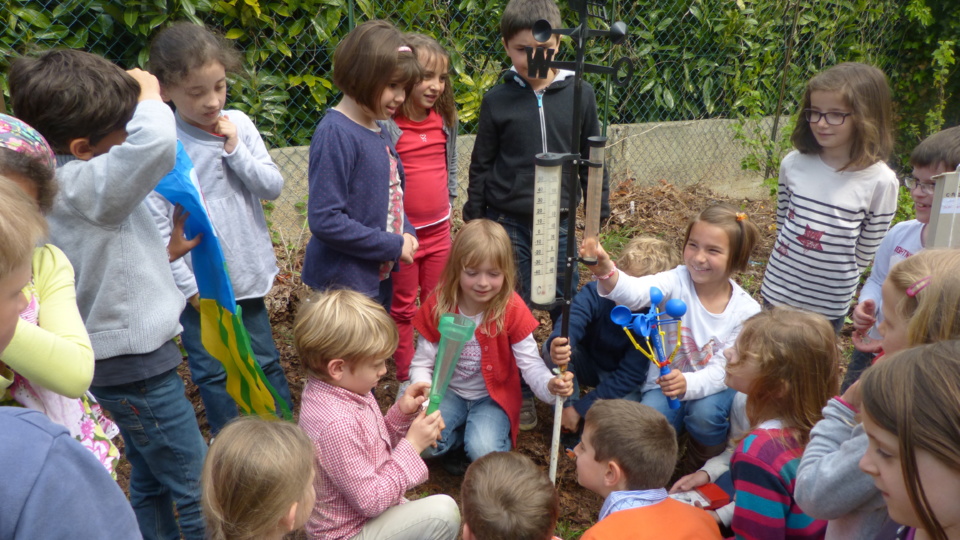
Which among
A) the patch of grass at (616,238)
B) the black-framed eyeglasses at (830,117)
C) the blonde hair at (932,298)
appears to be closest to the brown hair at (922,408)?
the blonde hair at (932,298)

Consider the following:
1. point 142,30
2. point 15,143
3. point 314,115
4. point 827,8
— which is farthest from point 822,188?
point 827,8

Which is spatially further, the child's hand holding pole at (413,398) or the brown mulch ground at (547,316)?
the brown mulch ground at (547,316)

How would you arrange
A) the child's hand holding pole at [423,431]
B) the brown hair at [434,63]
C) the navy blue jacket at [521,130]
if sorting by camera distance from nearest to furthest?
1. the child's hand holding pole at [423,431]
2. the brown hair at [434,63]
3. the navy blue jacket at [521,130]

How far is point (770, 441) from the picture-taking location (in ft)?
6.83

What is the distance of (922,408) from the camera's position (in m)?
1.22

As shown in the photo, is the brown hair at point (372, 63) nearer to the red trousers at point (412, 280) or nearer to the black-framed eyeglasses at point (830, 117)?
the red trousers at point (412, 280)

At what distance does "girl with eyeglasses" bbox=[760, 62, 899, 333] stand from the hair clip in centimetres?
156

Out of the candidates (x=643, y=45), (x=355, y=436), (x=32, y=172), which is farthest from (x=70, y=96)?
(x=643, y=45)

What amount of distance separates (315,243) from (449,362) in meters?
0.96

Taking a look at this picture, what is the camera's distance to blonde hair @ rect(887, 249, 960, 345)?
1614 millimetres

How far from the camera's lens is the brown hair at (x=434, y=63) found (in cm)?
338

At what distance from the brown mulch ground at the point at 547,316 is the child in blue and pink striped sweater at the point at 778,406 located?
3.38ft

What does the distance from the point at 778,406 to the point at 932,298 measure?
675 mm

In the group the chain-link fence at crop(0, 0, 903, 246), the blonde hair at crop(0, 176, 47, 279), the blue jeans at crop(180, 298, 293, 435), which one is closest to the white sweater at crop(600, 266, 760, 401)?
the blue jeans at crop(180, 298, 293, 435)
